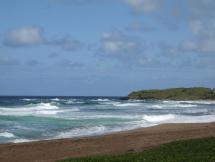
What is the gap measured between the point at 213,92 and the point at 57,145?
109 meters

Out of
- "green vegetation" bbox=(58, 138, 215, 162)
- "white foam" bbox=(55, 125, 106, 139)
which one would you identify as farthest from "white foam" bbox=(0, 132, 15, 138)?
"green vegetation" bbox=(58, 138, 215, 162)

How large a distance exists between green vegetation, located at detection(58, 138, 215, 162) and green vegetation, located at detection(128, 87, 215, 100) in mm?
105979

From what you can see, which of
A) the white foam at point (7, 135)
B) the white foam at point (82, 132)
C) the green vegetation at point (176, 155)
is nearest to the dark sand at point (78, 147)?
the green vegetation at point (176, 155)

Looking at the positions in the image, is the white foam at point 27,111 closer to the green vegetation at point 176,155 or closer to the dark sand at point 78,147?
the dark sand at point 78,147

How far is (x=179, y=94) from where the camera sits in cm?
12775

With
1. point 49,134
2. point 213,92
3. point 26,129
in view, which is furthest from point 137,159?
point 213,92

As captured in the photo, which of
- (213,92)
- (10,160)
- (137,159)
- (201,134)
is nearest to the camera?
(137,159)

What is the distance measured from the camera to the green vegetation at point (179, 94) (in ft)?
407

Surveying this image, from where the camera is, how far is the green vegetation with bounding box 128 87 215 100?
124 m

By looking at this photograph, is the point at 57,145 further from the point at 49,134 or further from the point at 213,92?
the point at 213,92

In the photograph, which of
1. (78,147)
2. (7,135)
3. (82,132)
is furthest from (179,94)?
(78,147)

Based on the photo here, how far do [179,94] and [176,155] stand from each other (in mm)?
114637

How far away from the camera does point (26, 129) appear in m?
30.8

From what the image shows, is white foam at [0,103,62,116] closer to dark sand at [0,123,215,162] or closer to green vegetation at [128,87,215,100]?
dark sand at [0,123,215,162]
